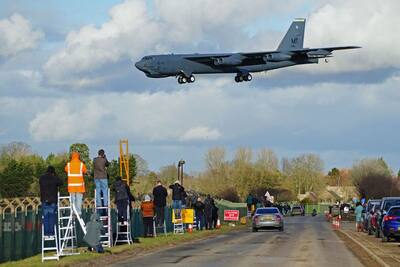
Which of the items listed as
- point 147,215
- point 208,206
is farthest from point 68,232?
point 208,206

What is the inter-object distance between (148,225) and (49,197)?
11569mm

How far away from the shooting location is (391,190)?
114 m

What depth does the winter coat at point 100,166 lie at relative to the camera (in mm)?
25641

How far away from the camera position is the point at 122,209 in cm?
2855

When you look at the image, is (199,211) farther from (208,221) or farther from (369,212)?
(369,212)

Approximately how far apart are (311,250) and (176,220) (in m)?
11.2

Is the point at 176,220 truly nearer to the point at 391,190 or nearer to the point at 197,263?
the point at 197,263

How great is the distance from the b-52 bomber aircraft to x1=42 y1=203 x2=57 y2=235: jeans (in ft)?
108

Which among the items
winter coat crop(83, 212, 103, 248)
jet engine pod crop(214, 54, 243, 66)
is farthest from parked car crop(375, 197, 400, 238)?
jet engine pod crop(214, 54, 243, 66)

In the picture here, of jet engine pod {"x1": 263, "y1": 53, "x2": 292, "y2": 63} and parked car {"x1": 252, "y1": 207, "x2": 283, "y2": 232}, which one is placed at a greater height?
jet engine pod {"x1": 263, "y1": 53, "x2": 292, "y2": 63}

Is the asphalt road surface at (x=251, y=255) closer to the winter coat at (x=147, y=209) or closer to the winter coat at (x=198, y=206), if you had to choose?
the winter coat at (x=147, y=209)

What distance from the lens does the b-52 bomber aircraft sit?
55.2 meters

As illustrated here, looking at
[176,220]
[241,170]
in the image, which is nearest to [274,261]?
[176,220]

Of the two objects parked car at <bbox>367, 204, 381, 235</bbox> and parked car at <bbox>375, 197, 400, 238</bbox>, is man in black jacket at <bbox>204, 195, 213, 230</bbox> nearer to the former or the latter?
parked car at <bbox>367, 204, 381, 235</bbox>
